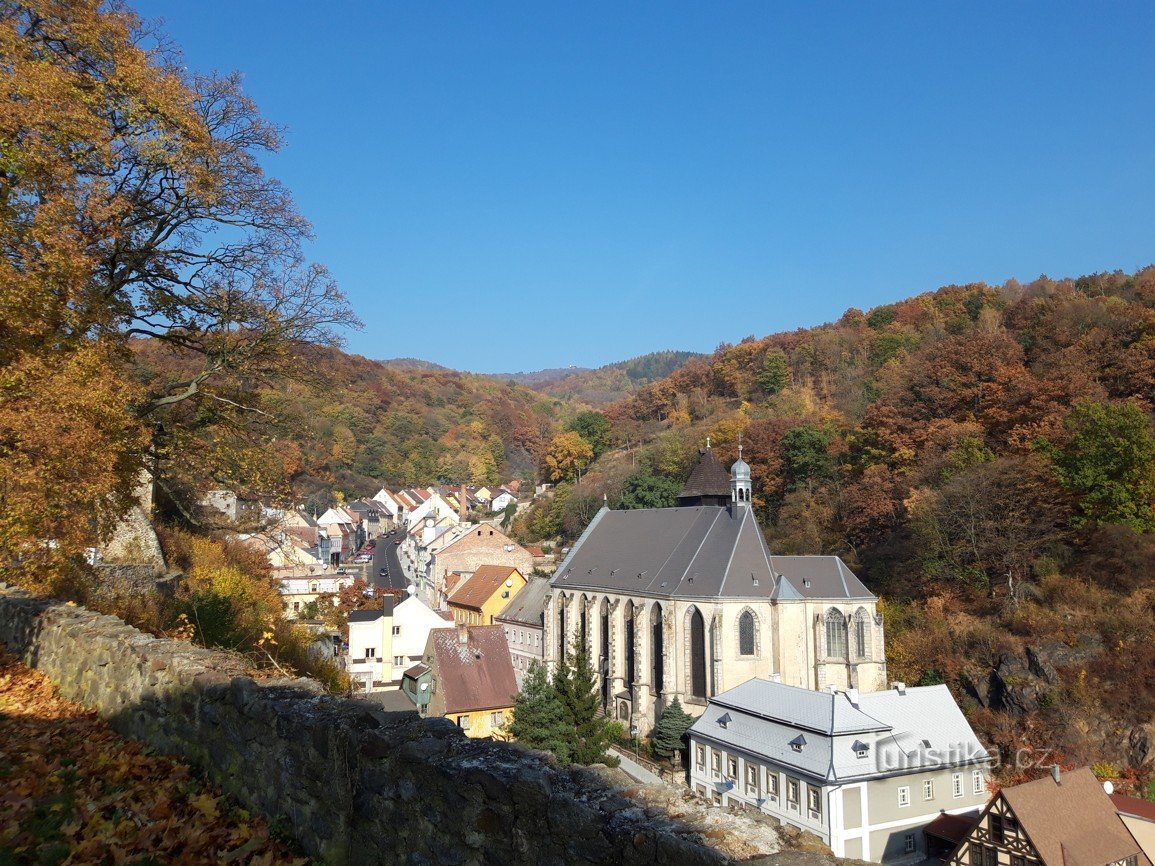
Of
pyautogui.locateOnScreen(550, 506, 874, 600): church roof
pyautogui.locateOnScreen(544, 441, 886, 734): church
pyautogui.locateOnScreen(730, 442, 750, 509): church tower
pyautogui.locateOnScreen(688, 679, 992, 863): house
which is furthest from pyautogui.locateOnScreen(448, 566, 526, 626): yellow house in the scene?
pyautogui.locateOnScreen(688, 679, 992, 863): house

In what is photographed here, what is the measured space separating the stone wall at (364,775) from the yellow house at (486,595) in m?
40.4

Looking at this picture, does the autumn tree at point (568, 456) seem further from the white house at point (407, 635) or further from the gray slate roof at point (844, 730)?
the gray slate roof at point (844, 730)

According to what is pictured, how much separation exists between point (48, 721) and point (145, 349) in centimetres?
1466

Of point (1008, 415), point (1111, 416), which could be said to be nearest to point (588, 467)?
point (1008, 415)

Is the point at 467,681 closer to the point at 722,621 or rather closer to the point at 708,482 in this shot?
the point at 722,621

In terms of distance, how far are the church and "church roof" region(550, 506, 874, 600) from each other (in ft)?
0.19

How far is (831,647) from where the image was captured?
1298 inches

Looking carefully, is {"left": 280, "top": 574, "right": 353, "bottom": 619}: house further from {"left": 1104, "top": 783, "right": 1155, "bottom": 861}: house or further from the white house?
{"left": 1104, "top": 783, "right": 1155, "bottom": 861}: house

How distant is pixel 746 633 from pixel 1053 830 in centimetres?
1470

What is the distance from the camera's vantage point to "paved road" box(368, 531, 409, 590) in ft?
172

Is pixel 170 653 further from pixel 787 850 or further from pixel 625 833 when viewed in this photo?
pixel 787 850

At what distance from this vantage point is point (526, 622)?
43.2 metres

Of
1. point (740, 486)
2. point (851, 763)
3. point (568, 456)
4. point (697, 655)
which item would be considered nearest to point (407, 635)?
point (697, 655)

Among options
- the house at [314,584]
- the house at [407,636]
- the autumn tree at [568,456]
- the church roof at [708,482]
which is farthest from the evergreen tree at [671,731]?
the autumn tree at [568,456]
